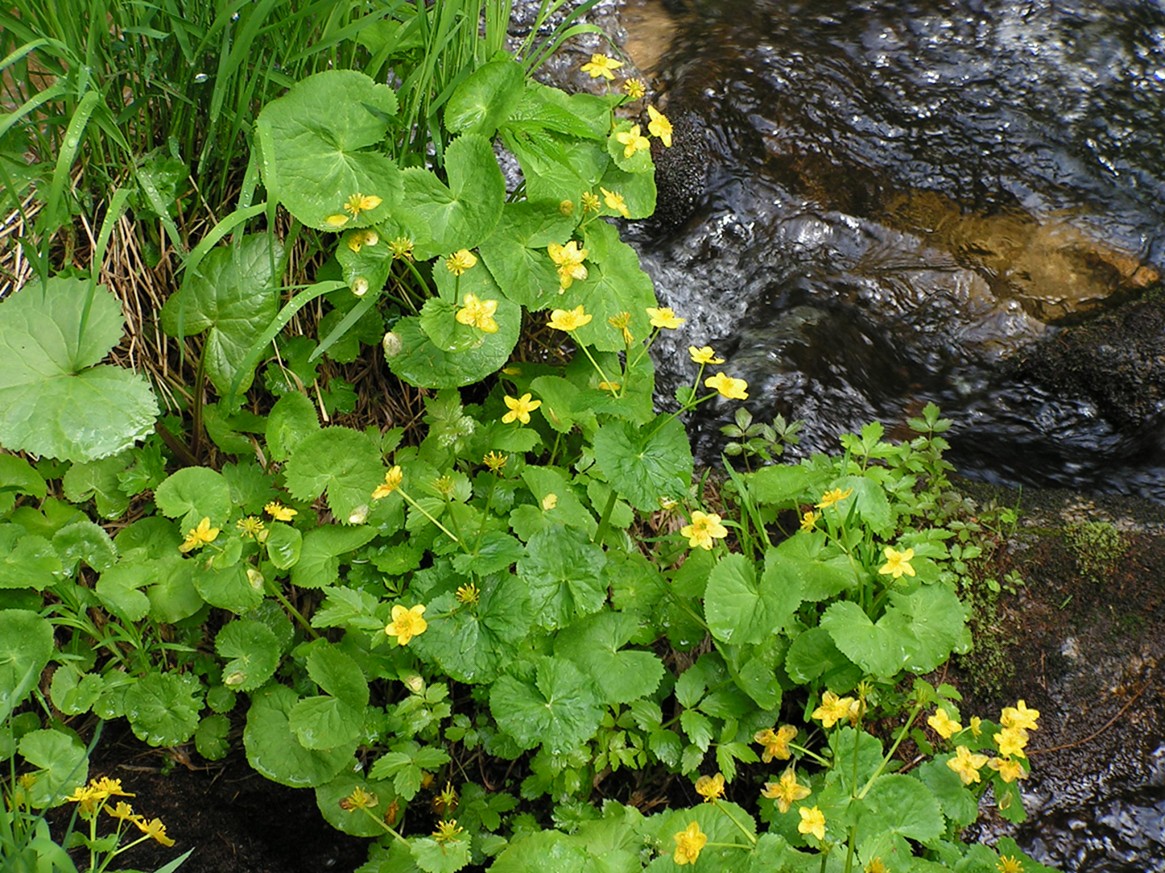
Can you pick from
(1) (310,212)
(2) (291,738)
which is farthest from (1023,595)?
(1) (310,212)

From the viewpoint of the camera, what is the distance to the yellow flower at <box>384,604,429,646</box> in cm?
168

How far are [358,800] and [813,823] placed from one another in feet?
2.72

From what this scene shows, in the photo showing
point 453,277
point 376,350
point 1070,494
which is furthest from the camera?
point 1070,494

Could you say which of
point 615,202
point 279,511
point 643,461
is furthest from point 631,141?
point 279,511

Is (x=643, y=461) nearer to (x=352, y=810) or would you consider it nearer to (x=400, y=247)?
(x=400, y=247)

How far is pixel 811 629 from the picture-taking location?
194 centimetres

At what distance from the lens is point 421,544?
2.00m

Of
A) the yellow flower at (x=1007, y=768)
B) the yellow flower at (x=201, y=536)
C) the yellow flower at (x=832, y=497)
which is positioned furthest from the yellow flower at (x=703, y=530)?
the yellow flower at (x=201, y=536)

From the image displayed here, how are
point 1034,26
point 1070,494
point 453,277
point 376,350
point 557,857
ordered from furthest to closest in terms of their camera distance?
point 1034,26 → point 1070,494 → point 376,350 → point 453,277 → point 557,857

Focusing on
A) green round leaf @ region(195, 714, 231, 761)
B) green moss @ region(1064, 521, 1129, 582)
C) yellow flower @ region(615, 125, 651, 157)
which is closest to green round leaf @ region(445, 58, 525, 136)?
yellow flower @ region(615, 125, 651, 157)

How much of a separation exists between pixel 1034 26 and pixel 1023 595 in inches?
112

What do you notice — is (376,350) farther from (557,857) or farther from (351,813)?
(557,857)

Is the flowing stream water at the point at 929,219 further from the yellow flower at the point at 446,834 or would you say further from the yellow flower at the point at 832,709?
the yellow flower at the point at 446,834

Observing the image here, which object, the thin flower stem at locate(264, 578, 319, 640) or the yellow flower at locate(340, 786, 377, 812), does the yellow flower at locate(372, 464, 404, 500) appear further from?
the yellow flower at locate(340, 786, 377, 812)
